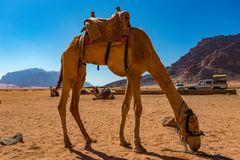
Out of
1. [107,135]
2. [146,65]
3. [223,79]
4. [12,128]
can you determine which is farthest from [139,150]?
[223,79]

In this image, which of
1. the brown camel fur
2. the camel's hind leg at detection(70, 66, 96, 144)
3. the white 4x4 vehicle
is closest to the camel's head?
the brown camel fur

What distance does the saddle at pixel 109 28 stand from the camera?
6977 millimetres

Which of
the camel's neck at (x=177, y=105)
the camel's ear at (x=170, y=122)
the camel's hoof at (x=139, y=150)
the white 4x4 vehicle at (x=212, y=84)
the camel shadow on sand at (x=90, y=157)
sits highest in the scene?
the white 4x4 vehicle at (x=212, y=84)

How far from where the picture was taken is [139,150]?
650 centimetres

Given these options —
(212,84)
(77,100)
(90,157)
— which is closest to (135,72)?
(77,100)

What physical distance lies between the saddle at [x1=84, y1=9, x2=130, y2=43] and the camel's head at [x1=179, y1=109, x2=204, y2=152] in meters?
2.52

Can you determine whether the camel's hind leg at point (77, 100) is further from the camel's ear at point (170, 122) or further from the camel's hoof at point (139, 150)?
the camel's ear at point (170, 122)

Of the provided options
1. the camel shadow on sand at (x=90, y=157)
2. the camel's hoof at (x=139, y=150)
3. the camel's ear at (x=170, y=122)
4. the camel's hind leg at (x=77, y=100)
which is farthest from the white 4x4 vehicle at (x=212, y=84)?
the camel shadow on sand at (x=90, y=157)

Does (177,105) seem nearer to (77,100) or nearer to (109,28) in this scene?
(109,28)

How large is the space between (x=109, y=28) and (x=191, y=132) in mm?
3262

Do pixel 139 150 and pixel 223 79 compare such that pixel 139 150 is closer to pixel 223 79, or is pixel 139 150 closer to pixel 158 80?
pixel 158 80

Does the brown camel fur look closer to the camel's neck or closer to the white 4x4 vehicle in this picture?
the camel's neck

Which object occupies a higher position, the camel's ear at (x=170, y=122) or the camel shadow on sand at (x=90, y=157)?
the camel's ear at (x=170, y=122)

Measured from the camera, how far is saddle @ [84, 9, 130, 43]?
6.98 m
